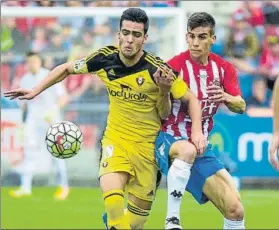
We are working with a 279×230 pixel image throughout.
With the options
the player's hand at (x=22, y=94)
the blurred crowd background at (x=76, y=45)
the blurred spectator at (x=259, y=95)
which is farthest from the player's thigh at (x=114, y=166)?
the blurred spectator at (x=259, y=95)

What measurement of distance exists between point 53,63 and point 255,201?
3.75 metres

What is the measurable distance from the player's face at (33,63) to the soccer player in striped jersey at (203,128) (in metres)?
6.92

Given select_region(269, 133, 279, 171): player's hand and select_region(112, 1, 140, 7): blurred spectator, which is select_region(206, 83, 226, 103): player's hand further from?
select_region(112, 1, 140, 7): blurred spectator

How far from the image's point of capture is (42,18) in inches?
610

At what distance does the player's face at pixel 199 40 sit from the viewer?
26.0ft

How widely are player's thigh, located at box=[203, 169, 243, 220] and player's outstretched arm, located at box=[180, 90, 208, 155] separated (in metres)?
0.33

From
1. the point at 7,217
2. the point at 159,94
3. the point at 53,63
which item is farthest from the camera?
the point at 53,63

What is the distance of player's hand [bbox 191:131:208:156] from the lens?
7.73 metres

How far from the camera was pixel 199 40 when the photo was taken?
7961 mm

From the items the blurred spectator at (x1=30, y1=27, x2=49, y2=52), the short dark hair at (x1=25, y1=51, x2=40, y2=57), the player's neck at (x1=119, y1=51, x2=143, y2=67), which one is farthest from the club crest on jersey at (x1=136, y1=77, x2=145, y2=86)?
the blurred spectator at (x1=30, y1=27, x2=49, y2=52)

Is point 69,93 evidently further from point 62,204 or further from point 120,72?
point 120,72

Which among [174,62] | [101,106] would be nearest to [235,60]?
[101,106]

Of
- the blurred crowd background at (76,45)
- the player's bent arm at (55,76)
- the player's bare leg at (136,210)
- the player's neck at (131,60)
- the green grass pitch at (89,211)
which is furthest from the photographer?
the blurred crowd background at (76,45)

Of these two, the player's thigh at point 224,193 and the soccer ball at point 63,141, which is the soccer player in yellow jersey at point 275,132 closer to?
the player's thigh at point 224,193
